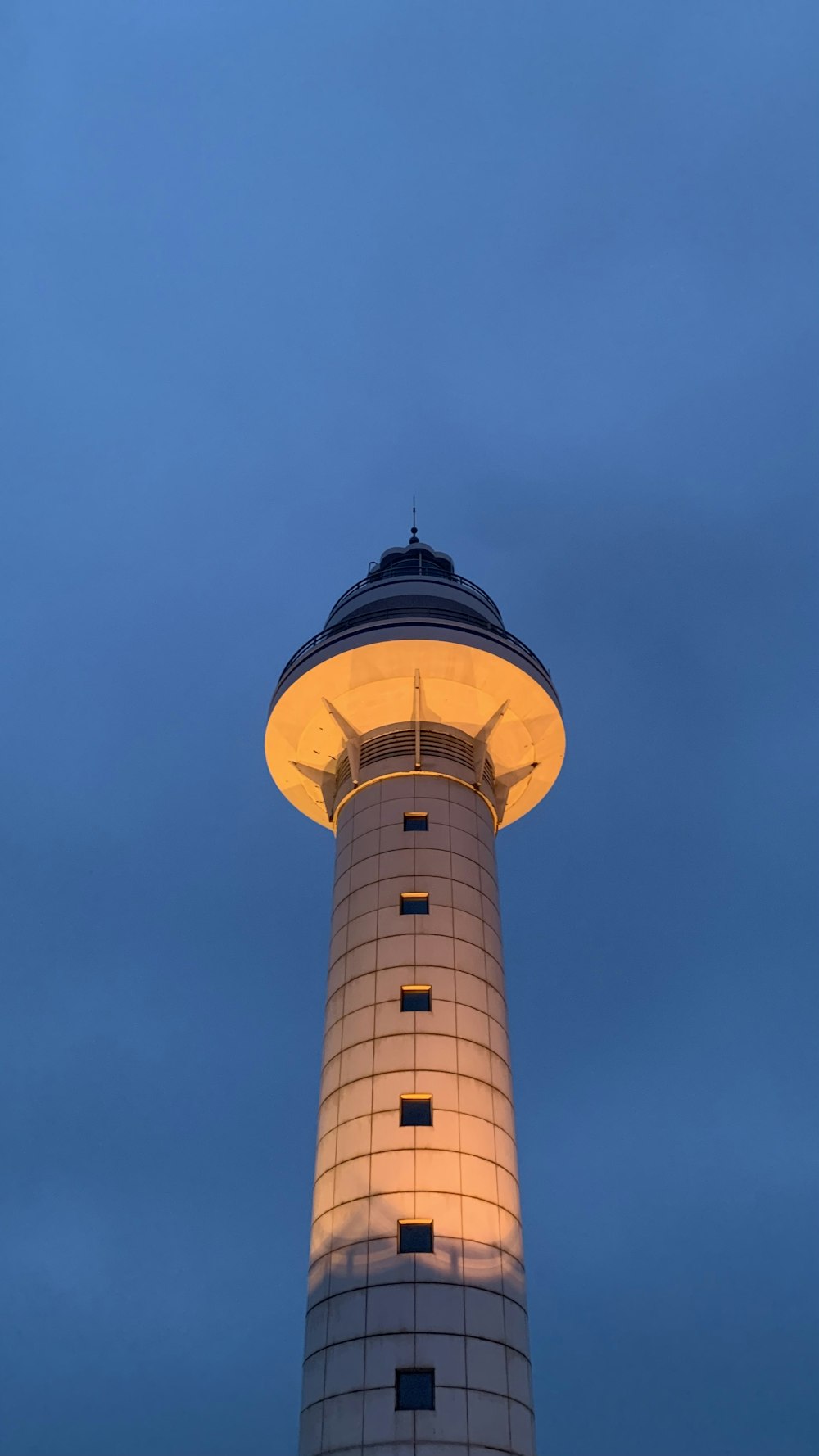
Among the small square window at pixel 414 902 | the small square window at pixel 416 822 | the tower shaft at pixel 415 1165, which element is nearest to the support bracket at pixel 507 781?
the tower shaft at pixel 415 1165

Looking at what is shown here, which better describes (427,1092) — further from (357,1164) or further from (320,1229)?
(320,1229)

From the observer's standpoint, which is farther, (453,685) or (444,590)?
(444,590)

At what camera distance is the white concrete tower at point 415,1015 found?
27.6 metres

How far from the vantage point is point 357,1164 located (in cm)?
3019

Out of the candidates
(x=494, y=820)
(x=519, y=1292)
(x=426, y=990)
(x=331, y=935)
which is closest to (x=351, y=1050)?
(x=426, y=990)

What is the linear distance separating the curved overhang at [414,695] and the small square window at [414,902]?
6.64 m

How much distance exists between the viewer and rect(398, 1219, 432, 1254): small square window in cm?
2856

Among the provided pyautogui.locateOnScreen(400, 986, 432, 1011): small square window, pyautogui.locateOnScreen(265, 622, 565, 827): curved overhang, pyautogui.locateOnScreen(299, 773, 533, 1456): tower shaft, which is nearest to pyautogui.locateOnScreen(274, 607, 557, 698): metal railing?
pyautogui.locateOnScreen(265, 622, 565, 827): curved overhang

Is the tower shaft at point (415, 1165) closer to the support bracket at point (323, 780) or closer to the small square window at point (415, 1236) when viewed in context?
the small square window at point (415, 1236)

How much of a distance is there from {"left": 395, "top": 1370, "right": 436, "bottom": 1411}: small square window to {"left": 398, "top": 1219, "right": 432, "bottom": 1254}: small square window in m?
2.63

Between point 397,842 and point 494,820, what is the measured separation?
5.63m

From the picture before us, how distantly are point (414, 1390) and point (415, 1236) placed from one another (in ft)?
10.9

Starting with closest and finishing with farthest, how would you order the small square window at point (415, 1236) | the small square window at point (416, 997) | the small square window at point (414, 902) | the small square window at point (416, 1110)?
the small square window at point (415, 1236)
the small square window at point (416, 1110)
the small square window at point (416, 997)
the small square window at point (414, 902)

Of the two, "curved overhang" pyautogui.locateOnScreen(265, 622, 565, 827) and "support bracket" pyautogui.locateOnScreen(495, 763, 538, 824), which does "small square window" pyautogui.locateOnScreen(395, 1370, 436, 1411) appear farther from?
"curved overhang" pyautogui.locateOnScreen(265, 622, 565, 827)
